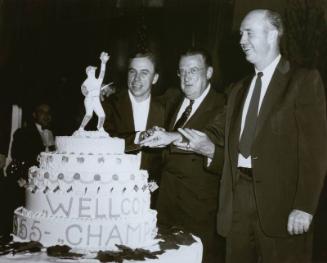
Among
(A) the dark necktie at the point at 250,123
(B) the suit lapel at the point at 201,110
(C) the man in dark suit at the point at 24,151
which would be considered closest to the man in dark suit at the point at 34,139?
(C) the man in dark suit at the point at 24,151

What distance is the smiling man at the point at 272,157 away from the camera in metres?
2.61

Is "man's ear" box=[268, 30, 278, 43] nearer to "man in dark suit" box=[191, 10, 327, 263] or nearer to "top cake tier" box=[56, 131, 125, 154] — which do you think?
"man in dark suit" box=[191, 10, 327, 263]

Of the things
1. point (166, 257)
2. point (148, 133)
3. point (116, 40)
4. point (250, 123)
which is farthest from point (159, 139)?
point (116, 40)

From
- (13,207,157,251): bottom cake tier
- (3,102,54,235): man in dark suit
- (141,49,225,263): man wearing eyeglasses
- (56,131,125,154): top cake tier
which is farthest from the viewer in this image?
(3,102,54,235): man in dark suit

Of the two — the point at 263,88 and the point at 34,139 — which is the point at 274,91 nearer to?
the point at 263,88

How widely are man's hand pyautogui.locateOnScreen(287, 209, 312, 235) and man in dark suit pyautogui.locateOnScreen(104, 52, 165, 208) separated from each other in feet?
4.15

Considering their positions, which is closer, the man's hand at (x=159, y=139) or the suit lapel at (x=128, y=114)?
the man's hand at (x=159, y=139)

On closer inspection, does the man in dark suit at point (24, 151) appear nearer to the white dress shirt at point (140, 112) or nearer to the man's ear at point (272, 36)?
the white dress shirt at point (140, 112)

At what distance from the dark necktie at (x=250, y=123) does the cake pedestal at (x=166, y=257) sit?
65 centimetres

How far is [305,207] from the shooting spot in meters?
2.58

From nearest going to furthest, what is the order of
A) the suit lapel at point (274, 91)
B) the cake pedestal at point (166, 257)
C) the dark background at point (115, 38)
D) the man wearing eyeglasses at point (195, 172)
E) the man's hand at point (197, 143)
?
the cake pedestal at point (166, 257)
the suit lapel at point (274, 91)
the man's hand at point (197, 143)
the man wearing eyeglasses at point (195, 172)
the dark background at point (115, 38)

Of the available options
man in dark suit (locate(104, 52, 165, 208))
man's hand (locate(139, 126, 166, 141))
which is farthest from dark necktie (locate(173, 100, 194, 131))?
man's hand (locate(139, 126, 166, 141))

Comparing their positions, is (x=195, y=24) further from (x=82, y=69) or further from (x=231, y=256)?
(x=231, y=256)

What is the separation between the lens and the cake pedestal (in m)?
2.10
